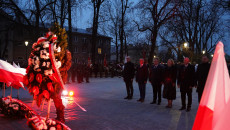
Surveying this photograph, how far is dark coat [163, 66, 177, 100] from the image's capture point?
27.9 ft

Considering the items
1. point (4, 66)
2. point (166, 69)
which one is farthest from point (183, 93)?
point (4, 66)

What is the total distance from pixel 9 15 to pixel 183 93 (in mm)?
20173

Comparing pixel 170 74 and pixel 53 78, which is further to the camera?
pixel 170 74

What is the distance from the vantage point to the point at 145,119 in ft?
21.7

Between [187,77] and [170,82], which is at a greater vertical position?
[187,77]

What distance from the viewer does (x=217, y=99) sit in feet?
6.70

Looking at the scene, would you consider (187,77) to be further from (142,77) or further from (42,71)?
(42,71)

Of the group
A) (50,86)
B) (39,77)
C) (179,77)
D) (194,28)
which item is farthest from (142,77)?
(194,28)

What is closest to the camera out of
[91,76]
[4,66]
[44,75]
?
[44,75]

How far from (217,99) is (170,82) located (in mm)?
6670

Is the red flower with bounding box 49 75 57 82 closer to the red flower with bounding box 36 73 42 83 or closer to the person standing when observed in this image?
the red flower with bounding box 36 73 42 83

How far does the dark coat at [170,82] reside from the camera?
8.51 m

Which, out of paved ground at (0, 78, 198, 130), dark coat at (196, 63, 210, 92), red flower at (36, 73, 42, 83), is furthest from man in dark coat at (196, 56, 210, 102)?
red flower at (36, 73, 42, 83)

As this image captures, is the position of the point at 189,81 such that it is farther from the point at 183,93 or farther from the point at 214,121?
the point at 214,121
